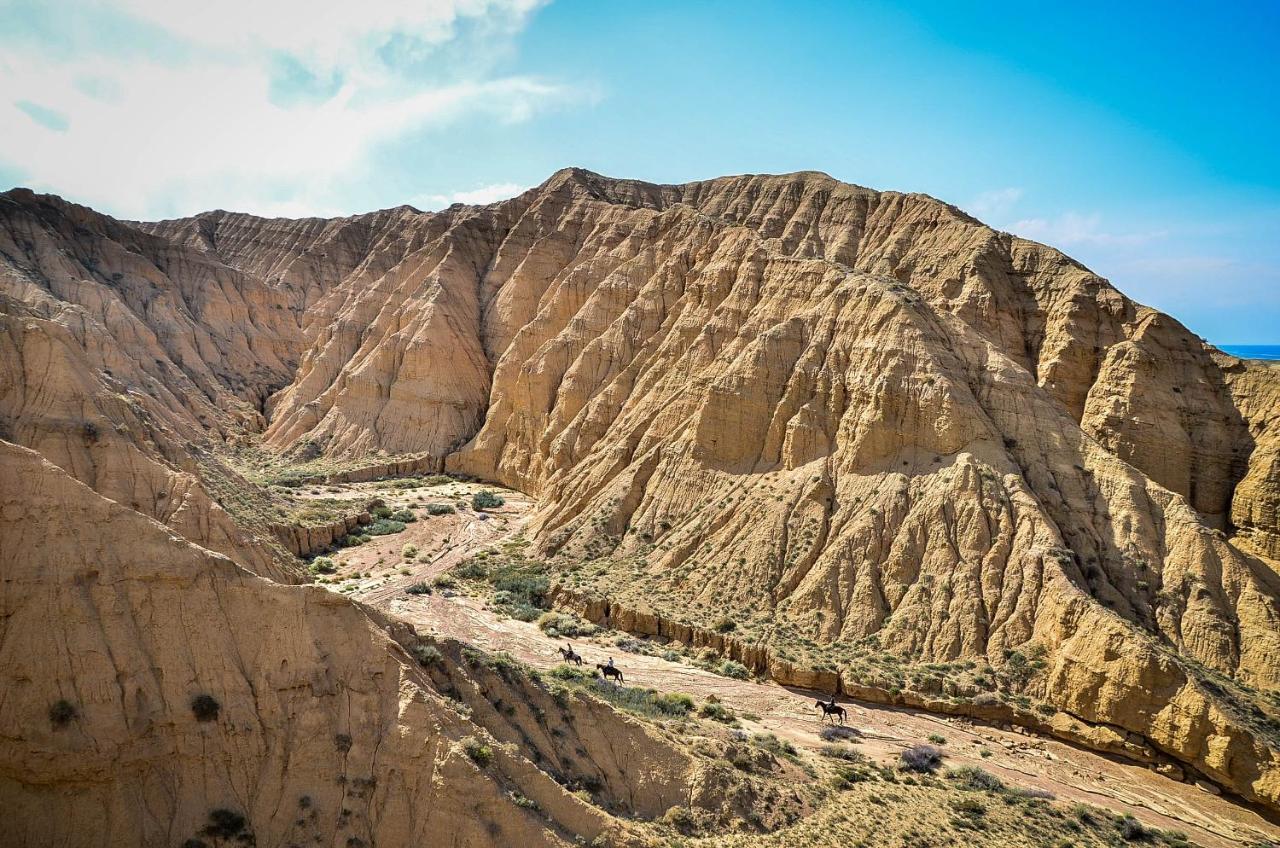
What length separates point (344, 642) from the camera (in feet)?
52.5

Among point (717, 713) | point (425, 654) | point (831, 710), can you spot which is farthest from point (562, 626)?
point (425, 654)

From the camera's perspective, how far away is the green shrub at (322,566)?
136 feet

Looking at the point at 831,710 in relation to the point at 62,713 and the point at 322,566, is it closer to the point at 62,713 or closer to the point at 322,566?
the point at 62,713

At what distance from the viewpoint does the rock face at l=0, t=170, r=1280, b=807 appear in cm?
2758

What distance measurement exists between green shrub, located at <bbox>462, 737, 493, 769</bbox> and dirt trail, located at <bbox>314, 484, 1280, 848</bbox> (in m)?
4.75

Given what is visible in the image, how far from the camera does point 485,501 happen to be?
58.3 meters

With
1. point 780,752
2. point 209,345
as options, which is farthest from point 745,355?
point 209,345

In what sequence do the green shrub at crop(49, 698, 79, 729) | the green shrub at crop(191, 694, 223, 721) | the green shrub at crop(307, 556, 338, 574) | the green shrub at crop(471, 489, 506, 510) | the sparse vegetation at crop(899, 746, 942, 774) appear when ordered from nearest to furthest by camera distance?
the green shrub at crop(49, 698, 79, 729) → the green shrub at crop(191, 694, 223, 721) → the sparse vegetation at crop(899, 746, 942, 774) → the green shrub at crop(307, 556, 338, 574) → the green shrub at crop(471, 489, 506, 510)

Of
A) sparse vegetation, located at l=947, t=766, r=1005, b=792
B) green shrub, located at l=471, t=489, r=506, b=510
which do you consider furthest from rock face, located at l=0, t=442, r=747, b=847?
green shrub, located at l=471, t=489, r=506, b=510

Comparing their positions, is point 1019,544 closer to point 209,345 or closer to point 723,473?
point 723,473

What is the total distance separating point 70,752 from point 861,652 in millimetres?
27458

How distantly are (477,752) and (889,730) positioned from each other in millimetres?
18411

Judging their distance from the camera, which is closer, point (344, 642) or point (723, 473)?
point (344, 642)

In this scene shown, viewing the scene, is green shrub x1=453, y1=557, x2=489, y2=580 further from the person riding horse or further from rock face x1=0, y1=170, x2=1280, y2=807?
the person riding horse
